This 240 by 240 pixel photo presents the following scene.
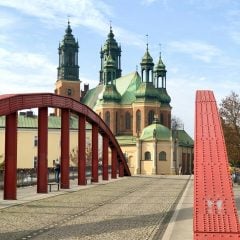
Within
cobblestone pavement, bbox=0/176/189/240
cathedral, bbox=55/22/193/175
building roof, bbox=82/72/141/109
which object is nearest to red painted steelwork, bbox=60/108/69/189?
cobblestone pavement, bbox=0/176/189/240

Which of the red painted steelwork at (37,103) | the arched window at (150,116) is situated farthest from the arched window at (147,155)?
the red painted steelwork at (37,103)

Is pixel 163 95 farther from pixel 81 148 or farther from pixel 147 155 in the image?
pixel 81 148

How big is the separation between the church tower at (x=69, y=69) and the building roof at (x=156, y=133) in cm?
2306

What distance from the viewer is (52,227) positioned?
565 inches

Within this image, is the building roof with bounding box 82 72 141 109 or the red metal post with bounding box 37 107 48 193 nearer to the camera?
the red metal post with bounding box 37 107 48 193

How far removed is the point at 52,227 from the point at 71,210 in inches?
194

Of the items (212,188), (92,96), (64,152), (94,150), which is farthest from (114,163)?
(92,96)

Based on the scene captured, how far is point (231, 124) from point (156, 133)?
109 ft

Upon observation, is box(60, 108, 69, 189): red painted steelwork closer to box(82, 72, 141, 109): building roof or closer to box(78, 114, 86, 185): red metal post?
box(78, 114, 86, 185): red metal post

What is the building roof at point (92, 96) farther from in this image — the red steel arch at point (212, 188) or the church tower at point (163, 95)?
the red steel arch at point (212, 188)

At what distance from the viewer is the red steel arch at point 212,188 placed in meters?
8.95

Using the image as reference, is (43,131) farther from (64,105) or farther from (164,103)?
(164,103)

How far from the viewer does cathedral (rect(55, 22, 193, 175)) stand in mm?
85000

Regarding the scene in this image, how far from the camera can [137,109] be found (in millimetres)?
93812
